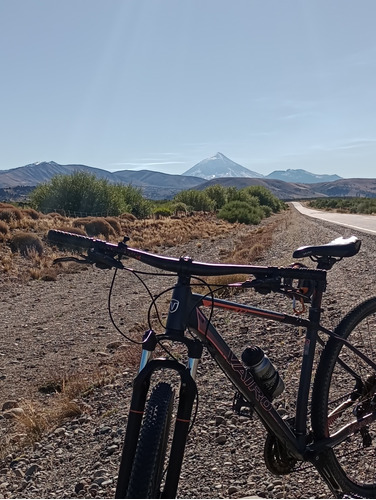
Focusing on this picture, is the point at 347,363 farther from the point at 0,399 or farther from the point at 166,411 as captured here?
the point at 0,399

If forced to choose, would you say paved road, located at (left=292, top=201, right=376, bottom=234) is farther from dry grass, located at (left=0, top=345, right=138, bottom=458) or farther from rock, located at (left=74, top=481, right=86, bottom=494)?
rock, located at (left=74, top=481, right=86, bottom=494)

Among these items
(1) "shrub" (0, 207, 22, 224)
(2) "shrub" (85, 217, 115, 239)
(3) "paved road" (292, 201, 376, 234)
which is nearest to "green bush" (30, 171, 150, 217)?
(2) "shrub" (85, 217, 115, 239)

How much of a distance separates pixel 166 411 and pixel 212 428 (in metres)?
2.38

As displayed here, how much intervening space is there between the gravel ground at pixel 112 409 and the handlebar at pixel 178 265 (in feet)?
4.48

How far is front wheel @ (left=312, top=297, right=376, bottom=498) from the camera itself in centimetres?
282

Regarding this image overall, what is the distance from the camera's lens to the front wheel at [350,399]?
282 centimetres

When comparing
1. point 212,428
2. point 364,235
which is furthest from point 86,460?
point 364,235

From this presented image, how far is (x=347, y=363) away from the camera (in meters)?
3.12

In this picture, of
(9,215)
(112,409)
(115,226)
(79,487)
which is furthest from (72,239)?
(115,226)

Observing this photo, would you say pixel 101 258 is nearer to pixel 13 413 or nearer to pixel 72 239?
pixel 72 239

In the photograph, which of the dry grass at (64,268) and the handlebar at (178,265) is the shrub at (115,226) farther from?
the handlebar at (178,265)

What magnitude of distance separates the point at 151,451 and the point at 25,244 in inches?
810

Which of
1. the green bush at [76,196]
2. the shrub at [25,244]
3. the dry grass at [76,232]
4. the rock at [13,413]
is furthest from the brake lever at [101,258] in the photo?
the green bush at [76,196]

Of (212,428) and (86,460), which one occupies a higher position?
(212,428)
